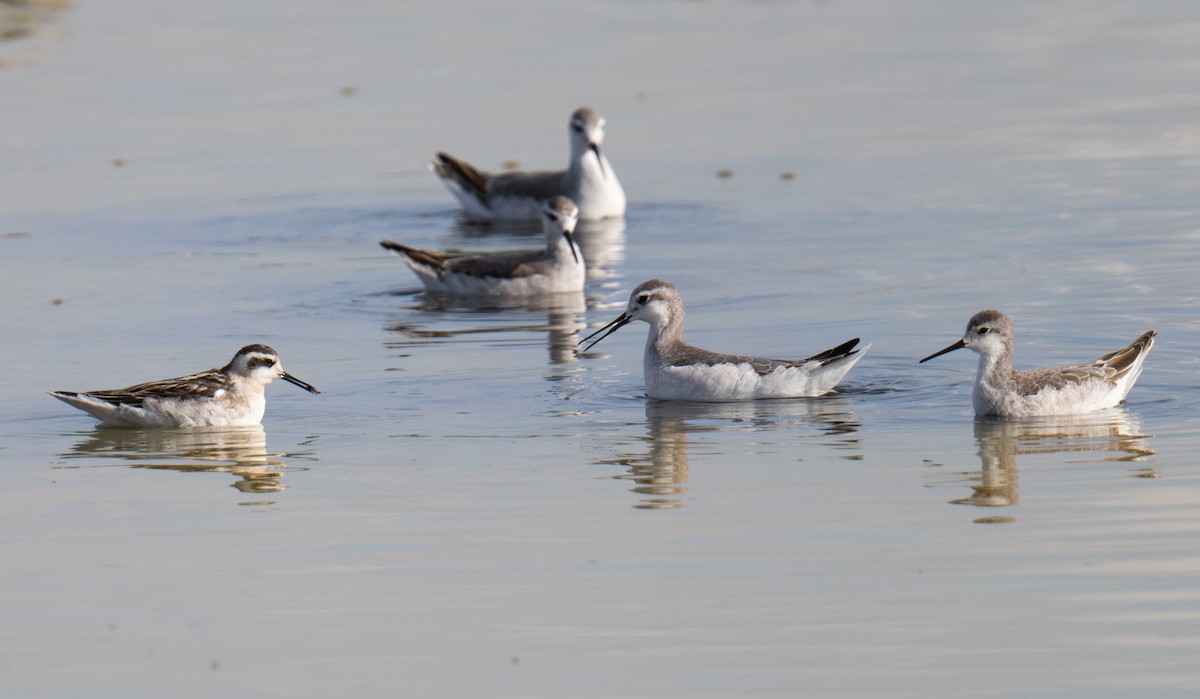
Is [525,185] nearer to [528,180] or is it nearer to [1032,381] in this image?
[528,180]

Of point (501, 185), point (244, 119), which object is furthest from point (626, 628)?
point (244, 119)

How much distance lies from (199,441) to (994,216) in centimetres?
1071

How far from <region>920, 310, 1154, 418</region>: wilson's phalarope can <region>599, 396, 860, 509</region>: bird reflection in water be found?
0.93 m

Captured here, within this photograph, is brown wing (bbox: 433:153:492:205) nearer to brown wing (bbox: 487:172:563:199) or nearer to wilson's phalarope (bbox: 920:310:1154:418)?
brown wing (bbox: 487:172:563:199)

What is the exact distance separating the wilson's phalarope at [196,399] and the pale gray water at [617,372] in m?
0.19

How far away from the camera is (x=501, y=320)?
19.0m

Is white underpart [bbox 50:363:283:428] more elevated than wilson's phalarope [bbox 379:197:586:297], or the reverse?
wilson's phalarope [bbox 379:197:586:297]

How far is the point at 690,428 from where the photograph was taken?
13.6m

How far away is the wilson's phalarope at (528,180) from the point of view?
981 inches

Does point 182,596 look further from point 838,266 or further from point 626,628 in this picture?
point 838,266

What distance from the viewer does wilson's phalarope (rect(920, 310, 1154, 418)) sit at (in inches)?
532

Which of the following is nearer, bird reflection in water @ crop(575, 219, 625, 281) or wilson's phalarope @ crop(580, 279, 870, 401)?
wilson's phalarope @ crop(580, 279, 870, 401)

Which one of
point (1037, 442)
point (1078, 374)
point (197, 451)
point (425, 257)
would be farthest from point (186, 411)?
point (425, 257)

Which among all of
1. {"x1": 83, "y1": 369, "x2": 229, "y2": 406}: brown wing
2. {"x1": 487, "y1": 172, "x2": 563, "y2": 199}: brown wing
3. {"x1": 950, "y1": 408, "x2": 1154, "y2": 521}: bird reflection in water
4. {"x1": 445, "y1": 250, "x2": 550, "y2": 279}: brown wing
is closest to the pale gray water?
{"x1": 950, "y1": 408, "x2": 1154, "y2": 521}: bird reflection in water
